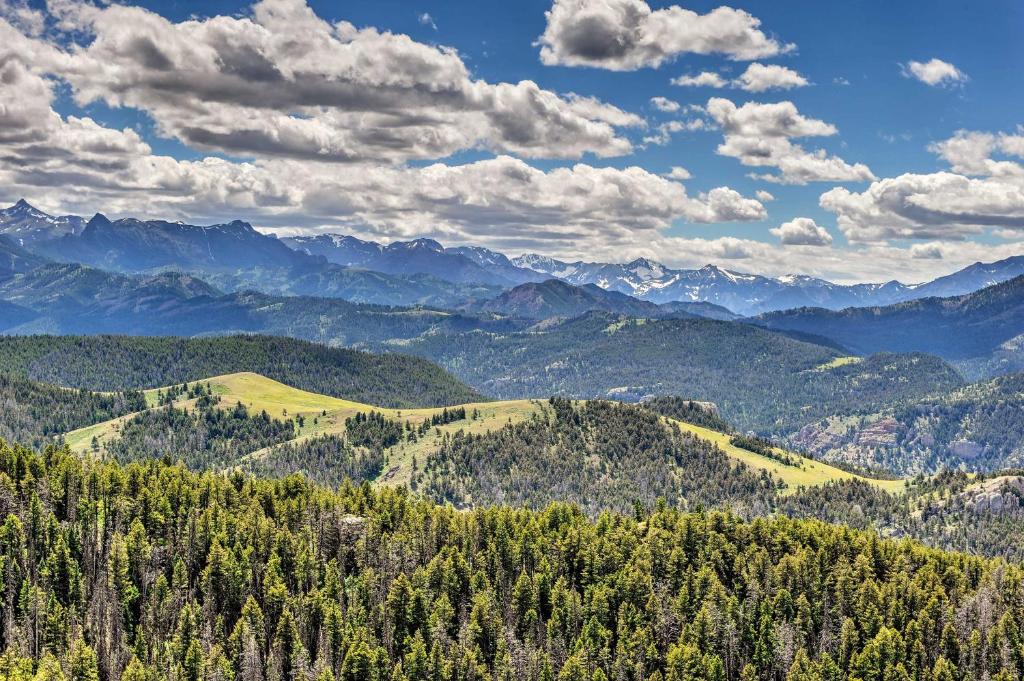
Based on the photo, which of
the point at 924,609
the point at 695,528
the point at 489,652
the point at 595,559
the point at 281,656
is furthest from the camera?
the point at 695,528

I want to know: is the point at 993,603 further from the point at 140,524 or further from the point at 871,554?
the point at 140,524

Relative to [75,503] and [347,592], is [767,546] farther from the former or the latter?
[75,503]

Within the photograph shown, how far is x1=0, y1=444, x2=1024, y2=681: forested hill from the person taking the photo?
14025 centimetres

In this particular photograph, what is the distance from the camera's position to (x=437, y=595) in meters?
167

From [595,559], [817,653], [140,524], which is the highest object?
[140,524]

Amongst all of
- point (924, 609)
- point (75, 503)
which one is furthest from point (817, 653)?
point (75, 503)

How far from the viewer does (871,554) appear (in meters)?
189

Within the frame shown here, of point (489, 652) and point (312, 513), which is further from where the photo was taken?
point (312, 513)

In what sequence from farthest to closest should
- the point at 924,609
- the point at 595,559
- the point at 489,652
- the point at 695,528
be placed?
the point at 695,528 < the point at 595,559 < the point at 924,609 < the point at 489,652

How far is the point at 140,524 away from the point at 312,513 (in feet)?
122

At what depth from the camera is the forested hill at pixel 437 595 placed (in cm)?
14025

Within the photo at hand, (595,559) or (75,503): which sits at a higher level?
(75,503)

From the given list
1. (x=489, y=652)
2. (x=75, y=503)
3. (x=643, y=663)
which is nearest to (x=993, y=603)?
(x=643, y=663)

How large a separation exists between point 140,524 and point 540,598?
78.0 metres
